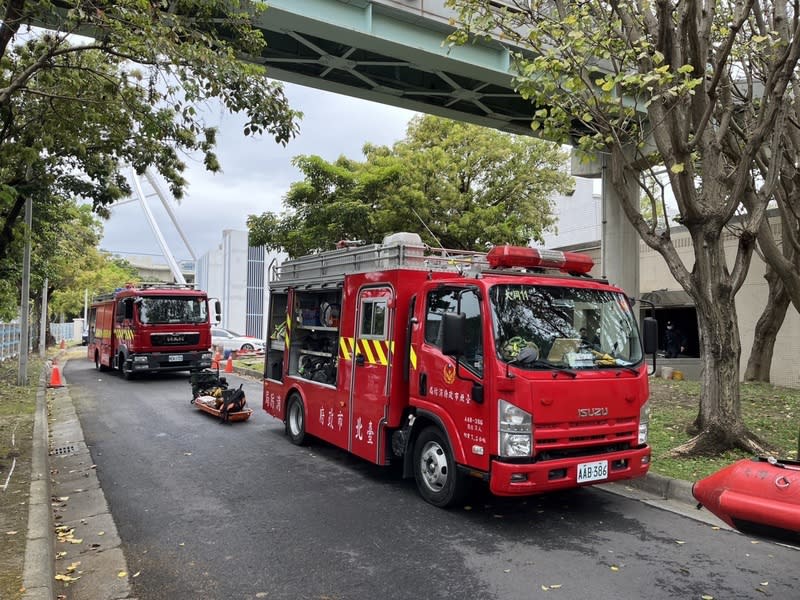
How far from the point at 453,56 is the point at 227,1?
653cm

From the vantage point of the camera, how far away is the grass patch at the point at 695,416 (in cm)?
733

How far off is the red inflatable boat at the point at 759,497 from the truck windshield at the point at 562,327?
5.97 feet

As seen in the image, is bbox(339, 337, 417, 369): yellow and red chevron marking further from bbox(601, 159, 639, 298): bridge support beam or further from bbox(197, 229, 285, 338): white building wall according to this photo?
bbox(197, 229, 285, 338): white building wall

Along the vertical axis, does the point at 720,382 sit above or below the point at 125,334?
below

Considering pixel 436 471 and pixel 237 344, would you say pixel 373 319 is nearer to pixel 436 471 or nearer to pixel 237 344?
pixel 436 471

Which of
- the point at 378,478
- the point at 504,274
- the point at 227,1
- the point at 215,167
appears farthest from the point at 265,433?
the point at 227,1

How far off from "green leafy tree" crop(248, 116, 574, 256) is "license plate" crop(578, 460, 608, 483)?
13669mm

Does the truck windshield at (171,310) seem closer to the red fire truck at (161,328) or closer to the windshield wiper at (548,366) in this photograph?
the red fire truck at (161,328)

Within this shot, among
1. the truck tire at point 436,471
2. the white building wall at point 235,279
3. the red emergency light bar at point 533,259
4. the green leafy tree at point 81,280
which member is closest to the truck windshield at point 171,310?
the truck tire at point 436,471

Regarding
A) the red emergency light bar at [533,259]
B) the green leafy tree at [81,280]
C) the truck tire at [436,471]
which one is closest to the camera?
the truck tire at [436,471]

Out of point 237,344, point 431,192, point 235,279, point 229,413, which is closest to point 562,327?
point 229,413

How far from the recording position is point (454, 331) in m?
5.46

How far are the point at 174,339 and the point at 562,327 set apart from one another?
13865 millimetres

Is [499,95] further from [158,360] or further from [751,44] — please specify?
[158,360]
